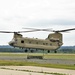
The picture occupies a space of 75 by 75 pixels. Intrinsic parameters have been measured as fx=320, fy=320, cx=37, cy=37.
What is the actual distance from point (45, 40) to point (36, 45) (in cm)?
356

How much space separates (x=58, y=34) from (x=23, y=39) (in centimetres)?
1003

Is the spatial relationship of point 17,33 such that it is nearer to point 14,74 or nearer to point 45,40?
point 45,40

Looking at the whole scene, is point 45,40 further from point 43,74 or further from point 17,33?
point 43,74

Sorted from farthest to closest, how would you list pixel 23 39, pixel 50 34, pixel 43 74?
pixel 50 34, pixel 23 39, pixel 43 74

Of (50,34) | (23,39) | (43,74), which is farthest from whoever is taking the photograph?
(50,34)

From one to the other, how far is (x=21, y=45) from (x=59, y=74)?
51525 mm

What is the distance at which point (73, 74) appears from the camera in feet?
105

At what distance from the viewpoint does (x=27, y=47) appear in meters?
84.0

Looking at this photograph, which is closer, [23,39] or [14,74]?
[14,74]

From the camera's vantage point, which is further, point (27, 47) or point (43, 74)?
point (27, 47)

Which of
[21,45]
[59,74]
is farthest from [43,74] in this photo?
[21,45]

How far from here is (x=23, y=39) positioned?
82.9 meters

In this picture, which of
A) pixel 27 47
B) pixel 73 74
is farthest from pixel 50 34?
pixel 73 74

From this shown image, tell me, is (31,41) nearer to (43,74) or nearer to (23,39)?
(23,39)
